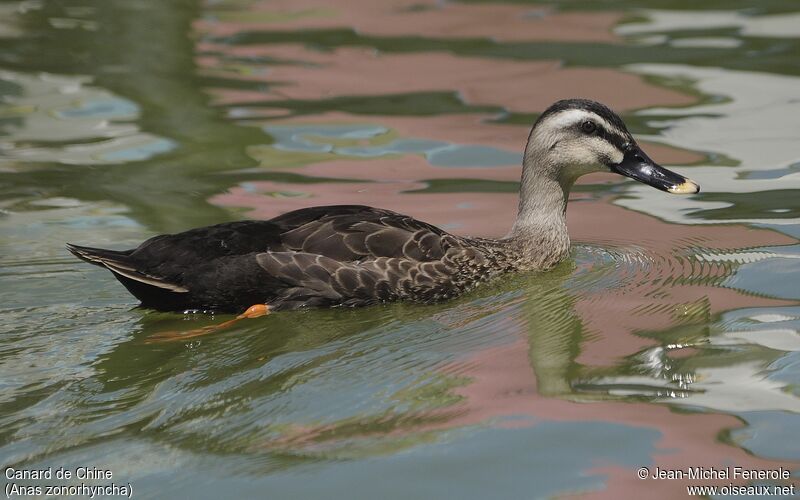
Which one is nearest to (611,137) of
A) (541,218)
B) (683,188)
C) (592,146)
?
(592,146)

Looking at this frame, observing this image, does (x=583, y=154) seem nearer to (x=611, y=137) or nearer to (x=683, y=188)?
(x=611, y=137)

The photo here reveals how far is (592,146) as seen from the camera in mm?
8719

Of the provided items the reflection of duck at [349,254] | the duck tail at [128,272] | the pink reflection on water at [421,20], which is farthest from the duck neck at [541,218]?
the pink reflection on water at [421,20]

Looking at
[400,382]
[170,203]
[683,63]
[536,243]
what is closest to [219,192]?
[170,203]

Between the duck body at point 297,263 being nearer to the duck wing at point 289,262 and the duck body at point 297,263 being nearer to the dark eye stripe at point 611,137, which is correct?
the duck wing at point 289,262

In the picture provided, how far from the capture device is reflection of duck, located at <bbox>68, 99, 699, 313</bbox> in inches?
301

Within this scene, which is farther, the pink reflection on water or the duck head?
the pink reflection on water

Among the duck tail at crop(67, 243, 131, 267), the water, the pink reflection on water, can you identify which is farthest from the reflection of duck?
the pink reflection on water

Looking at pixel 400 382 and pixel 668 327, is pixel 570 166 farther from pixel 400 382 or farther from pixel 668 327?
pixel 400 382

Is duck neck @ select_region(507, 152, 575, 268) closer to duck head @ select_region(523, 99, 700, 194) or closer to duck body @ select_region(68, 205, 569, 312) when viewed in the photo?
duck head @ select_region(523, 99, 700, 194)

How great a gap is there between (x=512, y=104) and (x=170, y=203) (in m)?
3.86

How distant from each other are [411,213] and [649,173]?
2063mm

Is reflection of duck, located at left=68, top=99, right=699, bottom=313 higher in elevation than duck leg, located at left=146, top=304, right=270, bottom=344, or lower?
higher

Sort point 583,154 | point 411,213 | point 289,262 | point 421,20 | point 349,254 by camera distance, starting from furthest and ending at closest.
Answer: point 421,20 < point 411,213 < point 583,154 < point 349,254 < point 289,262
